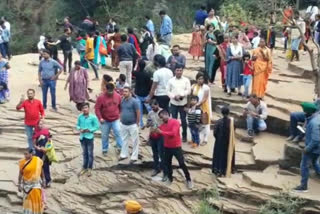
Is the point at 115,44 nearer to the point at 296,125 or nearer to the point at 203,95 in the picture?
the point at 203,95

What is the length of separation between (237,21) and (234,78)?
568cm

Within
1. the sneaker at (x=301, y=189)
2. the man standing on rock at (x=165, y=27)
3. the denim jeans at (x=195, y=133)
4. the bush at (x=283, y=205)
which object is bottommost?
the bush at (x=283, y=205)

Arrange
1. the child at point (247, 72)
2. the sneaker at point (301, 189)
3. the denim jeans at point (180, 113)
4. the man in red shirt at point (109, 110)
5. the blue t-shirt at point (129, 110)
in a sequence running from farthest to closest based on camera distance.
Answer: the child at point (247, 72) < the denim jeans at point (180, 113) < the man in red shirt at point (109, 110) < the blue t-shirt at point (129, 110) < the sneaker at point (301, 189)

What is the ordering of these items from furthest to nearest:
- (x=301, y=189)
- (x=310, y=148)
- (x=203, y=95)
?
(x=203, y=95) → (x=301, y=189) → (x=310, y=148)

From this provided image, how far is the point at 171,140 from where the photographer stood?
1200 cm

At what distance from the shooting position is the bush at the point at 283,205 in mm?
11258

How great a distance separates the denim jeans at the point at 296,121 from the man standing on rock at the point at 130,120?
2881mm

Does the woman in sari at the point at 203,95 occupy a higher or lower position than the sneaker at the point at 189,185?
higher

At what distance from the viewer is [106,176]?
12.9 metres

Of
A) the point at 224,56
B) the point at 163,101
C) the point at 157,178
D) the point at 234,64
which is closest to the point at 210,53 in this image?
the point at 224,56

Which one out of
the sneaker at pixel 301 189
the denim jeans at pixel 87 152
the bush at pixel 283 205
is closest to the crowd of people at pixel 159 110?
the denim jeans at pixel 87 152

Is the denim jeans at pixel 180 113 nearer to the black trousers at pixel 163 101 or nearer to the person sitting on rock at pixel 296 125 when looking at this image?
the black trousers at pixel 163 101

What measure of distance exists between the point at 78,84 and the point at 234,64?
11.5 ft

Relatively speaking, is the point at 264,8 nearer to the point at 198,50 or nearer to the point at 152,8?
the point at 198,50
